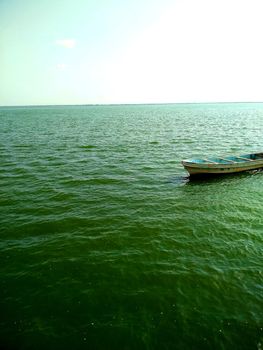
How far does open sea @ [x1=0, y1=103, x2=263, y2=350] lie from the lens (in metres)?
8.91

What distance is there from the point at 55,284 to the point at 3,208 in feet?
32.2

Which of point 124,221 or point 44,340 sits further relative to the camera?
point 124,221

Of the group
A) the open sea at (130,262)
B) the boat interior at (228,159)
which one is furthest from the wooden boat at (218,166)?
the open sea at (130,262)

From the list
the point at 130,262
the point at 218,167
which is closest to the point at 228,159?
the point at 218,167

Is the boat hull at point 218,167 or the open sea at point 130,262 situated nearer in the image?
the open sea at point 130,262

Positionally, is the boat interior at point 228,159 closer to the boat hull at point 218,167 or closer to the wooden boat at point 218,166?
the wooden boat at point 218,166

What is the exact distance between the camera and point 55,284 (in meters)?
11.0

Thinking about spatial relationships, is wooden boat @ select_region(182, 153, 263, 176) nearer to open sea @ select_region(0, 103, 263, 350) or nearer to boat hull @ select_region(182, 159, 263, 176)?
boat hull @ select_region(182, 159, 263, 176)

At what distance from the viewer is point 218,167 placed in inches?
994

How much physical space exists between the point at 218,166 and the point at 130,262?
16610 millimetres

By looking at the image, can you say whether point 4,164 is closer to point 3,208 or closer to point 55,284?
point 3,208

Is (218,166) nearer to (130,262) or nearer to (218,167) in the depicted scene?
(218,167)

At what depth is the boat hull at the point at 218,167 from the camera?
24341 mm

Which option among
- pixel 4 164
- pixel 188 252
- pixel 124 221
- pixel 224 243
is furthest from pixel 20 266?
pixel 4 164
